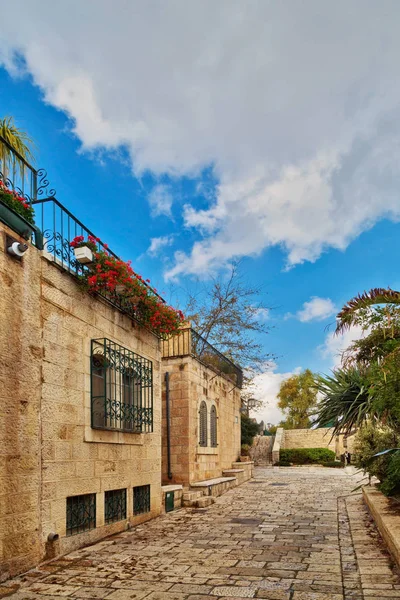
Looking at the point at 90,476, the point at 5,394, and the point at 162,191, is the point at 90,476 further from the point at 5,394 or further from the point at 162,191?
the point at 162,191

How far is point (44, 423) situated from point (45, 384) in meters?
0.46

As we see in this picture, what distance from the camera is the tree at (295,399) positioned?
4100cm

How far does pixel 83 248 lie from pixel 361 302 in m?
4.54

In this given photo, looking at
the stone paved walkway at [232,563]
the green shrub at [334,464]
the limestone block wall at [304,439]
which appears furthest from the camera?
the limestone block wall at [304,439]

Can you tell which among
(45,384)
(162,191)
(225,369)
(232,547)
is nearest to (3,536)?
(45,384)

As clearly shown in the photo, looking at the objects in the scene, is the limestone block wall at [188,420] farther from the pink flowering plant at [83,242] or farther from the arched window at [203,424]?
the pink flowering plant at [83,242]

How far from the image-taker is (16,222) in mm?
5910

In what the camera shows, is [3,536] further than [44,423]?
No

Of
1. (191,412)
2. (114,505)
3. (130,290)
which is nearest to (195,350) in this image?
(191,412)

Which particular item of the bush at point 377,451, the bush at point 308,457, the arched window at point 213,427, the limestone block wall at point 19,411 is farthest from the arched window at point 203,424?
the bush at point 308,457

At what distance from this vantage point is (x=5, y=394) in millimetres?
5547

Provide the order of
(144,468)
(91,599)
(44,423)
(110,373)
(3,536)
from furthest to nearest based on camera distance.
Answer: (144,468) < (110,373) < (44,423) < (3,536) < (91,599)

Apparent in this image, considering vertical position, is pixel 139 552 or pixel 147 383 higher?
pixel 147 383

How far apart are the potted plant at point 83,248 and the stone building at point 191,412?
17.1 feet
